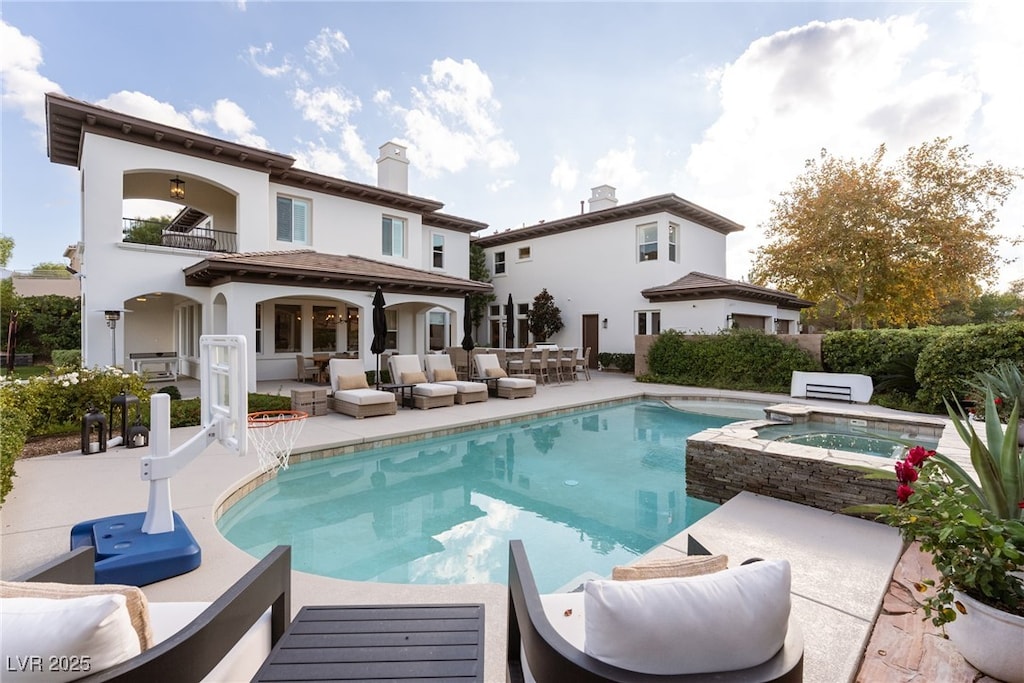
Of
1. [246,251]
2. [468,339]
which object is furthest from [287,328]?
[468,339]

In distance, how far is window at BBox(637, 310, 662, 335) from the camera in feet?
59.5

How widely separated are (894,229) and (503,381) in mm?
16801

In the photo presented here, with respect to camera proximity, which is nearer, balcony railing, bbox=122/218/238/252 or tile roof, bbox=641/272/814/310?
balcony railing, bbox=122/218/238/252

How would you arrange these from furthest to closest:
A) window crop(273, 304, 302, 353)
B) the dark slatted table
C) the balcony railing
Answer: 1. window crop(273, 304, 302, 353)
2. the balcony railing
3. the dark slatted table

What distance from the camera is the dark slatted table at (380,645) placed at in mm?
1904

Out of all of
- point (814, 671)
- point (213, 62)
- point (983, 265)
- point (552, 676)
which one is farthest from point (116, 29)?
point (983, 265)

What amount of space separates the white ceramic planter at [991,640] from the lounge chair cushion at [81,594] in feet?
11.0

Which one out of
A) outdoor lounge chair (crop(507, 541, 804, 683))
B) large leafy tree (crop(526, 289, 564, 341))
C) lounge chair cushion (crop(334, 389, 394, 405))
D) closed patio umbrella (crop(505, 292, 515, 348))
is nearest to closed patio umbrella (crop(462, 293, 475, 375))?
lounge chair cushion (crop(334, 389, 394, 405))

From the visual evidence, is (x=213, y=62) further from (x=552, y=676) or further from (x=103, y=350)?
(x=552, y=676)

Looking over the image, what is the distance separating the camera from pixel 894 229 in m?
17.8

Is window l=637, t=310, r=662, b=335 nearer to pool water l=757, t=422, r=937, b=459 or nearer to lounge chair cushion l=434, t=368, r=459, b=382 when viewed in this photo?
lounge chair cushion l=434, t=368, r=459, b=382

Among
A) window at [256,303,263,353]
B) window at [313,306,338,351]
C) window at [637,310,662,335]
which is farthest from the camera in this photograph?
window at [637,310,662,335]

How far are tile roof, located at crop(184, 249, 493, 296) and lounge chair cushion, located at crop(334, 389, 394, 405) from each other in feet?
13.7

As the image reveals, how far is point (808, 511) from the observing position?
14.7 ft
